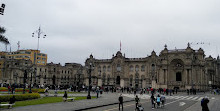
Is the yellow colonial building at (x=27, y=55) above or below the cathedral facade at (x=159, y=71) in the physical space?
above

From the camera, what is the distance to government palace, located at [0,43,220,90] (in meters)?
67.1

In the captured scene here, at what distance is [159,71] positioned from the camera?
72000mm

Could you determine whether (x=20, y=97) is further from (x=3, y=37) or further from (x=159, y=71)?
(x=159, y=71)

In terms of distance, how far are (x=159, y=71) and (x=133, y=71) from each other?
1399 centimetres

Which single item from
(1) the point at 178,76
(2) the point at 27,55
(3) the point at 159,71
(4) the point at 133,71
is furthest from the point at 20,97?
(2) the point at 27,55

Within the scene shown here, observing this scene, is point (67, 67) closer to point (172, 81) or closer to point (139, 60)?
point (139, 60)

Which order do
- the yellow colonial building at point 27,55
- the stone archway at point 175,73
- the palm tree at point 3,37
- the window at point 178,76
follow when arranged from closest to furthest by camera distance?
the palm tree at point 3,37 → the stone archway at point 175,73 → the window at point 178,76 → the yellow colonial building at point 27,55

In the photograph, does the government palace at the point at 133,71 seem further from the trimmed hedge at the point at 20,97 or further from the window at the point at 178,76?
the trimmed hedge at the point at 20,97

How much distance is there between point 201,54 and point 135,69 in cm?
2586

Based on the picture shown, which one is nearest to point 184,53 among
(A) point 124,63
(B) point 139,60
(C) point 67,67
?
(B) point 139,60

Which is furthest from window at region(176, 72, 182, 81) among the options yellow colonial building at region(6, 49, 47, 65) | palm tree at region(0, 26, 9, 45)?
yellow colonial building at region(6, 49, 47, 65)

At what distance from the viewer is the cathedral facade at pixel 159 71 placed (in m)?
66.8

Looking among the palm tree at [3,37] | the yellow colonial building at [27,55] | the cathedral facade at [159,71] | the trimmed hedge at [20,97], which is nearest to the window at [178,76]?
the cathedral facade at [159,71]

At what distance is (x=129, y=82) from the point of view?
273 ft
